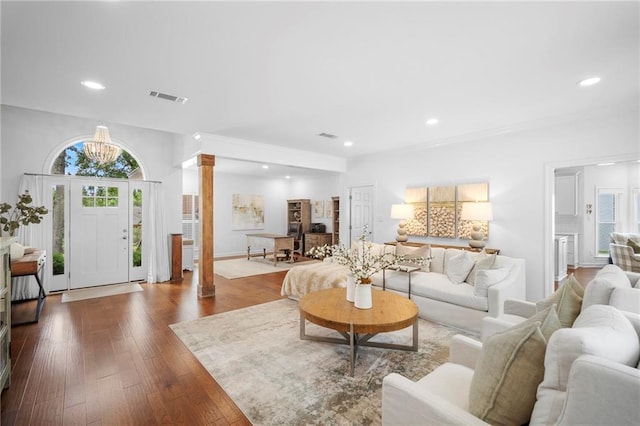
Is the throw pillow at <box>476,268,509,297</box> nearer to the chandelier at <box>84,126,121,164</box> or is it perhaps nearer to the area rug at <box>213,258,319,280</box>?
the area rug at <box>213,258,319,280</box>

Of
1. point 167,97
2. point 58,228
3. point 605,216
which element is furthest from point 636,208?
point 58,228

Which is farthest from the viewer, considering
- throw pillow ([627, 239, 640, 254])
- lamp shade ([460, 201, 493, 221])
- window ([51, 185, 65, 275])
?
throw pillow ([627, 239, 640, 254])

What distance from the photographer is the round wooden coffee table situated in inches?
101

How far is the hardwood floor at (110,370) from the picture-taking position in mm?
2074

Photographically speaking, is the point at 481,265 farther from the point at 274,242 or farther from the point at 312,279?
the point at 274,242

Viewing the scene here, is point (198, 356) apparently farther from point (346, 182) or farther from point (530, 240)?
point (346, 182)

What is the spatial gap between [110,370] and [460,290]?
147 inches

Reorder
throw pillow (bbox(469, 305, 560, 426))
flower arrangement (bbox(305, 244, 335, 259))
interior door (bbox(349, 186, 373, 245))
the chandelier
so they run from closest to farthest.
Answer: throw pillow (bbox(469, 305, 560, 426))
flower arrangement (bbox(305, 244, 335, 259))
the chandelier
interior door (bbox(349, 186, 373, 245))

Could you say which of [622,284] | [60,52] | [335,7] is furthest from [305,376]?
[60,52]

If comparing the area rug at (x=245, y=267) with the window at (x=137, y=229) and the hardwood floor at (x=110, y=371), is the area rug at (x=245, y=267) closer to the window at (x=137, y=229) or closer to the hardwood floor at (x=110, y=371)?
the window at (x=137, y=229)

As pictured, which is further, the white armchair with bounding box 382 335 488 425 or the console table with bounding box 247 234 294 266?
the console table with bounding box 247 234 294 266

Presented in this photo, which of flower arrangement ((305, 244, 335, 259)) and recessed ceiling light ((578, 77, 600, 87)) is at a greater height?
recessed ceiling light ((578, 77, 600, 87))

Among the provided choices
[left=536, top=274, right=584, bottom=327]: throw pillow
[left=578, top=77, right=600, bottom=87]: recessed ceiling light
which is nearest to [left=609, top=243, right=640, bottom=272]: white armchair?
[left=578, top=77, right=600, bottom=87]: recessed ceiling light

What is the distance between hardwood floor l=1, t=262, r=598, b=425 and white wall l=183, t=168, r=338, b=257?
15.2 feet
